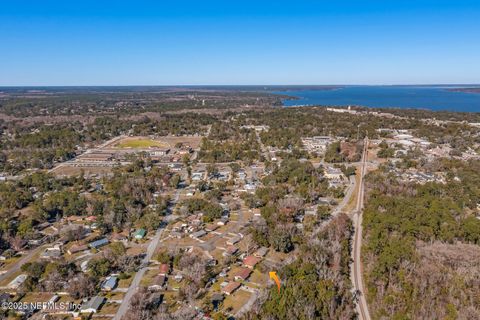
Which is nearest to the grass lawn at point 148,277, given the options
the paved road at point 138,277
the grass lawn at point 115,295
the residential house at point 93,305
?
the paved road at point 138,277

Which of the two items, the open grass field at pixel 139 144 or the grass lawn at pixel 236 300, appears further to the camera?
the open grass field at pixel 139 144

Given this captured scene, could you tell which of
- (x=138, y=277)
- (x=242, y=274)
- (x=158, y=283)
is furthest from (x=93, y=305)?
(x=242, y=274)

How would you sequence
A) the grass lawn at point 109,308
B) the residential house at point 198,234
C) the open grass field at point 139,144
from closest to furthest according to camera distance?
the grass lawn at point 109,308, the residential house at point 198,234, the open grass field at point 139,144

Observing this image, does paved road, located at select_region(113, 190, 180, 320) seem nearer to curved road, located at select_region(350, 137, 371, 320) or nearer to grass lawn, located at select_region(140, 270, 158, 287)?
grass lawn, located at select_region(140, 270, 158, 287)

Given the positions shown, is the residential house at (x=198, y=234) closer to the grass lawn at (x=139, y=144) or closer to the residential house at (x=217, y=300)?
the residential house at (x=217, y=300)

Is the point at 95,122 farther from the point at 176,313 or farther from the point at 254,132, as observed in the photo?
the point at 176,313

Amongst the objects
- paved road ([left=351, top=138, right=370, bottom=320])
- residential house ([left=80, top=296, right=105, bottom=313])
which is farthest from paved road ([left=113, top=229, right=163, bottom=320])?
paved road ([left=351, top=138, right=370, bottom=320])

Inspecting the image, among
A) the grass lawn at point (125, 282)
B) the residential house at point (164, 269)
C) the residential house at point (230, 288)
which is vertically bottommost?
the grass lawn at point (125, 282)

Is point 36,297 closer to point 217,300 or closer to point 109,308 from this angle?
point 109,308

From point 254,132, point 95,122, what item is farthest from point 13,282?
point 95,122
